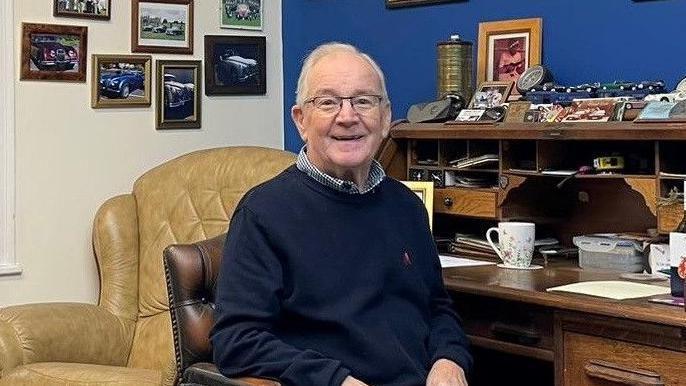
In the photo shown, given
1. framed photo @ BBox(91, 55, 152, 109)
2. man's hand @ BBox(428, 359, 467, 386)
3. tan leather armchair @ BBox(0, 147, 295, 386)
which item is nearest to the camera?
man's hand @ BBox(428, 359, 467, 386)

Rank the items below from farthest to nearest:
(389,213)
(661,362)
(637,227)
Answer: (637,227), (389,213), (661,362)

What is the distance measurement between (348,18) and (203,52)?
0.55 metres

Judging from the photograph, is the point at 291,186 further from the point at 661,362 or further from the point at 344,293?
the point at 661,362

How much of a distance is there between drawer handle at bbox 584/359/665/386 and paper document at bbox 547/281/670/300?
0.52 ft

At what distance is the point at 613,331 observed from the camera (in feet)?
7.65

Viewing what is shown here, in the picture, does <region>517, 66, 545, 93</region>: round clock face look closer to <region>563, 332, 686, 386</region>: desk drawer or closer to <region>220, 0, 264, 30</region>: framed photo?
<region>563, 332, 686, 386</region>: desk drawer

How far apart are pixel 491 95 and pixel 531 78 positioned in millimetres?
159

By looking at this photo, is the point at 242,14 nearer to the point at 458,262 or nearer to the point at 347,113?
the point at 458,262

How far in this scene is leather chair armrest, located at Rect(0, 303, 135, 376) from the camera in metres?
3.15

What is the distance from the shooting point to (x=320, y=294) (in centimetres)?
227

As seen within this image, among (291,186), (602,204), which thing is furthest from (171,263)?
(602,204)

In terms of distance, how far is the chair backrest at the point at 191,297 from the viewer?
2.49 m

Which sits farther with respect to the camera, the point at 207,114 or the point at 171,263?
the point at 207,114

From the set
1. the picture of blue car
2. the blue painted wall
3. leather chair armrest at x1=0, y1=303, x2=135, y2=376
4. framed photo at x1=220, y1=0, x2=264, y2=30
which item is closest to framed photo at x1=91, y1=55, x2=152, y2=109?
the picture of blue car
